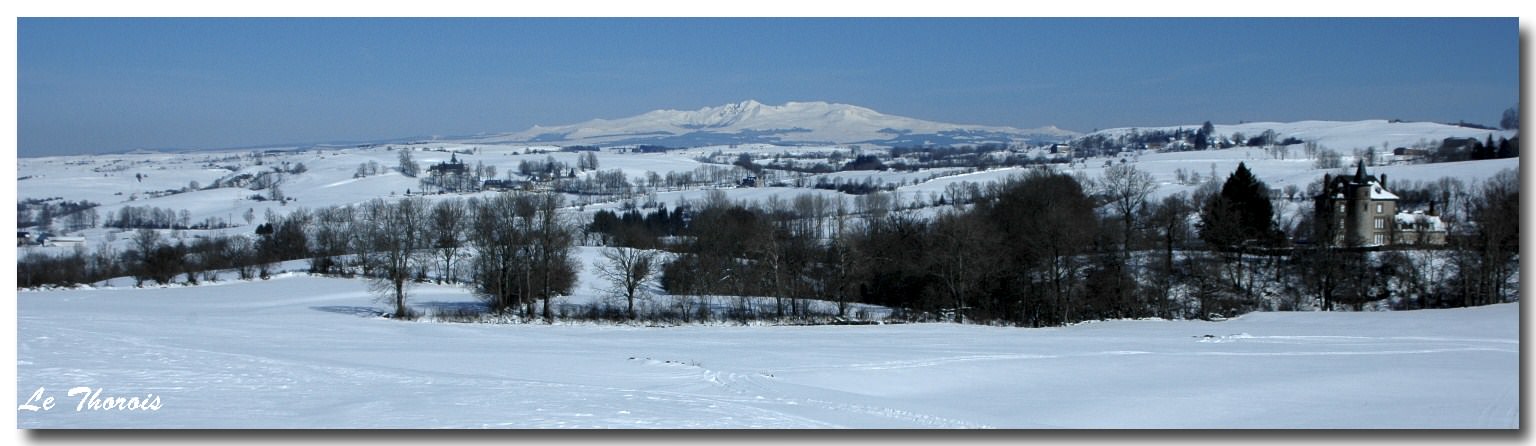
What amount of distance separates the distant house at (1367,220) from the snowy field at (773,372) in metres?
12.2

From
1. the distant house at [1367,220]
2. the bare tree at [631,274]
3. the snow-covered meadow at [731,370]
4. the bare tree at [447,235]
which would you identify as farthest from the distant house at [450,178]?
the distant house at [1367,220]

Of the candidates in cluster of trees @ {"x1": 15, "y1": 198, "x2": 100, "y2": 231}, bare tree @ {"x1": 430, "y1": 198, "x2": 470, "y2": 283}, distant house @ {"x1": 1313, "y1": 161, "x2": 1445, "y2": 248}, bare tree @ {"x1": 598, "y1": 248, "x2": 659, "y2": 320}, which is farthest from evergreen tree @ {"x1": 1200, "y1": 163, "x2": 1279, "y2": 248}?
cluster of trees @ {"x1": 15, "y1": 198, "x2": 100, "y2": 231}

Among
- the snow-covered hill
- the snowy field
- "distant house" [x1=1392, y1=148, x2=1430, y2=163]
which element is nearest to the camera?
the snowy field

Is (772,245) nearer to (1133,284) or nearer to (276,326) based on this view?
(1133,284)

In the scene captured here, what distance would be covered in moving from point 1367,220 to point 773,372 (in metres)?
35.8

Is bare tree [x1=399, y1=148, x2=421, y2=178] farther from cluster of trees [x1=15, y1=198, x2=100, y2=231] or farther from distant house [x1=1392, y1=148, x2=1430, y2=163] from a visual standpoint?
distant house [x1=1392, y1=148, x2=1430, y2=163]

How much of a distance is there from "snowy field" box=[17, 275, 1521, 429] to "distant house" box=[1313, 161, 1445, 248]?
1219 centimetres

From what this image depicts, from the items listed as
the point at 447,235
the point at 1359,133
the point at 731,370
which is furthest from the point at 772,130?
the point at 731,370

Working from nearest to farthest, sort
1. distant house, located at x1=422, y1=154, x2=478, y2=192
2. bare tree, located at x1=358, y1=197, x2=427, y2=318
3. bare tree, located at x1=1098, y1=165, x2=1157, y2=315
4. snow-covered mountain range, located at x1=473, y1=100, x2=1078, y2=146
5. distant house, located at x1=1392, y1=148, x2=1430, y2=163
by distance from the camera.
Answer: bare tree, located at x1=358, y1=197, x2=427, y2=318, bare tree, located at x1=1098, y1=165, x2=1157, y2=315, distant house, located at x1=1392, y1=148, x2=1430, y2=163, distant house, located at x1=422, y1=154, x2=478, y2=192, snow-covered mountain range, located at x1=473, y1=100, x2=1078, y2=146

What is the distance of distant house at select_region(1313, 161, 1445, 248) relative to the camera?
37.9 m

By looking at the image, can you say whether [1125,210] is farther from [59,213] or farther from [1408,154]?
[1408,154]

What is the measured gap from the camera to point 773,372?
17.0m

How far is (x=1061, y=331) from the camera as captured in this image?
2616cm

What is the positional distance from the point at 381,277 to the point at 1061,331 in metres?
22.8
